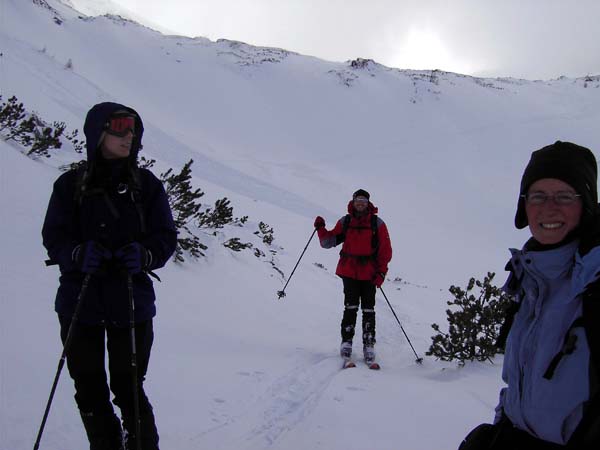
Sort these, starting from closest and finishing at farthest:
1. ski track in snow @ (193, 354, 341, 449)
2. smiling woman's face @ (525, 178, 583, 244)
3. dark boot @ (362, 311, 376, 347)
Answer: smiling woman's face @ (525, 178, 583, 244) → ski track in snow @ (193, 354, 341, 449) → dark boot @ (362, 311, 376, 347)

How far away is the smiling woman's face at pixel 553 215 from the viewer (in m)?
1.58

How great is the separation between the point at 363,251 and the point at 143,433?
3.13 m

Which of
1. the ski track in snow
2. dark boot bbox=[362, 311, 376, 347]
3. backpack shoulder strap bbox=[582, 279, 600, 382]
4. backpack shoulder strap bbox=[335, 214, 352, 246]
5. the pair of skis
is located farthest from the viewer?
backpack shoulder strap bbox=[335, 214, 352, 246]

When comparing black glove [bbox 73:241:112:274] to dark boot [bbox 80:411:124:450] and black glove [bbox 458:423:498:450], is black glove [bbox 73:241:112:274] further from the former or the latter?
black glove [bbox 458:423:498:450]

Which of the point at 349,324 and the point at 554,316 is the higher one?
the point at 554,316

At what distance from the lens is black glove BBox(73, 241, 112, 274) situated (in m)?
2.12

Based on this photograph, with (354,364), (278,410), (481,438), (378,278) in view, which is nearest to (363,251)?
(378,278)

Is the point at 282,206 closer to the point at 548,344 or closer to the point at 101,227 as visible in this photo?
the point at 101,227

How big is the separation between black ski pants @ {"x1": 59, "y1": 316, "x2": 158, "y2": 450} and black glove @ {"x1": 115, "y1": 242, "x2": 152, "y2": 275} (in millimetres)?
303

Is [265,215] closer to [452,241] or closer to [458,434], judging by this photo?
[452,241]

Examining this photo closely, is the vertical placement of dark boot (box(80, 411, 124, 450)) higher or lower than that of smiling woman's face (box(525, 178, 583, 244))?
lower

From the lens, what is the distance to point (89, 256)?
6.95 ft

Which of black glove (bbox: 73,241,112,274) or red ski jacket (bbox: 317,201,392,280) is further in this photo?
red ski jacket (bbox: 317,201,392,280)

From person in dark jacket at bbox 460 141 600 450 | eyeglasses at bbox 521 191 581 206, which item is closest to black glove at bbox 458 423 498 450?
person in dark jacket at bbox 460 141 600 450
